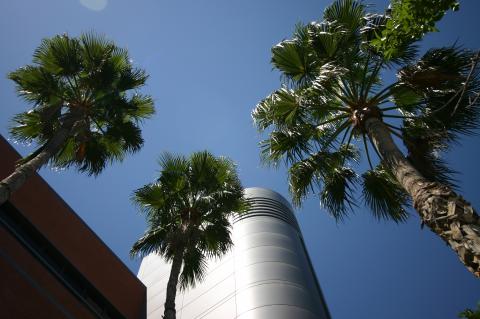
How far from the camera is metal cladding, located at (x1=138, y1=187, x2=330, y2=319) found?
14.3 metres

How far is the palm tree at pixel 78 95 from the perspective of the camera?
11547 millimetres

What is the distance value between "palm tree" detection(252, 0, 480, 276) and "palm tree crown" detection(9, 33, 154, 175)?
468cm

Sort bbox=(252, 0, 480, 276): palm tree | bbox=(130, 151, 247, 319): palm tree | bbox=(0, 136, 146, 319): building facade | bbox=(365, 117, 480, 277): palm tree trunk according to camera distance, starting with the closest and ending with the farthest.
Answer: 1. bbox=(365, 117, 480, 277): palm tree trunk
2. bbox=(252, 0, 480, 276): palm tree
3. bbox=(130, 151, 247, 319): palm tree
4. bbox=(0, 136, 146, 319): building facade

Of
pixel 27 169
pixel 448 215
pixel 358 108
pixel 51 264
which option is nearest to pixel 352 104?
pixel 358 108

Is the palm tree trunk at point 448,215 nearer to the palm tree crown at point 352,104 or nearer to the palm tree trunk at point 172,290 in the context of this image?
the palm tree crown at point 352,104

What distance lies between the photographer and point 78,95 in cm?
1191

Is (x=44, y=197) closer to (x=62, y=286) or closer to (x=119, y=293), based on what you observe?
(x=62, y=286)

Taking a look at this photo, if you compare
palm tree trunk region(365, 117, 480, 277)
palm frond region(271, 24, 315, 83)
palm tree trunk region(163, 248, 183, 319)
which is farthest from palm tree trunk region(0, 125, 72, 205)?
palm tree trunk region(365, 117, 480, 277)

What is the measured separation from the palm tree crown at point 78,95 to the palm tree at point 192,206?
210 centimetres

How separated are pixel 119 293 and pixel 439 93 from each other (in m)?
14.4

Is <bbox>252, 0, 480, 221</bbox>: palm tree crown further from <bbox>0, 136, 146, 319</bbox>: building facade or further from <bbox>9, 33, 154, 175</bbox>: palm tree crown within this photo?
<bbox>0, 136, 146, 319</bbox>: building facade

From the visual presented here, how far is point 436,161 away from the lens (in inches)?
329

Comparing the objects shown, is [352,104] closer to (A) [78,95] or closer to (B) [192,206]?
(B) [192,206]

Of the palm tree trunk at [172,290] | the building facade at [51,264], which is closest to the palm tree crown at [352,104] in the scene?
the palm tree trunk at [172,290]
